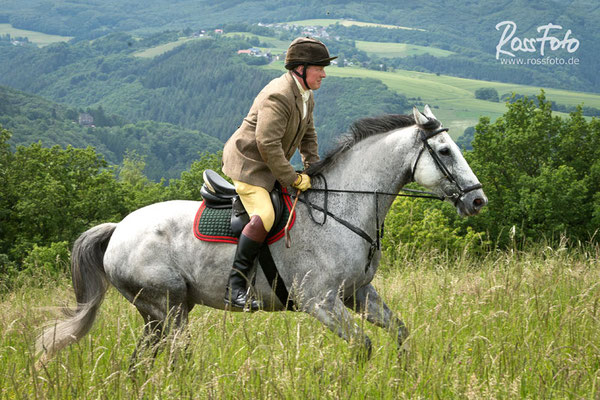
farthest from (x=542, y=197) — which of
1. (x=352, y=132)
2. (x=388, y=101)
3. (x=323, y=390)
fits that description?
(x=388, y=101)

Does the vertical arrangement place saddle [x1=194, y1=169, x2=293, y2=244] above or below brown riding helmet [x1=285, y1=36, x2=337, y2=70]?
below

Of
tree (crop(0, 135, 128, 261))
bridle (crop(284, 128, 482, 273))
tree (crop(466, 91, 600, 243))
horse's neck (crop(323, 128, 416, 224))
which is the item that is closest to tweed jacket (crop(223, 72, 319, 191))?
bridle (crop(284, 128, 482, 273))

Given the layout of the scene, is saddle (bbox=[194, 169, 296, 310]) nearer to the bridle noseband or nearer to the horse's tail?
the horse's tail

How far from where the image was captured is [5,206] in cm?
3841

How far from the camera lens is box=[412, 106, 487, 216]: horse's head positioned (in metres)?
5.00

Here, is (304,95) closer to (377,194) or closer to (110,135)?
(377,194)

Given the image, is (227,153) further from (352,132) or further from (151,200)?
(151,200)

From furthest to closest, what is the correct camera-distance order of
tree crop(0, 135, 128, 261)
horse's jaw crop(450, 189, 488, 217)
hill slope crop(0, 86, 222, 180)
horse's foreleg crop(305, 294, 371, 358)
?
hill slope crop(0, 86, 222, 180) < tree crop(0, 135, 128, 261) < horse's jaw crop(450, 189, 488, 217) < horse's foreleg crop(305, 294, 371, 358)

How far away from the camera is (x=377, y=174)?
209 inches

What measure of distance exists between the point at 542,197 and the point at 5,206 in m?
32.4

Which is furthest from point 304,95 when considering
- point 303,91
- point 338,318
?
point 338,318

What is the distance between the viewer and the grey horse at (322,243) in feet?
16.6

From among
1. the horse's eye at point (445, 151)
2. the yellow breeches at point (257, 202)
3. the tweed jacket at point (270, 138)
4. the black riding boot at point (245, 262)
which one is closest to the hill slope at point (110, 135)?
the tweed jacket at point (270, 138)

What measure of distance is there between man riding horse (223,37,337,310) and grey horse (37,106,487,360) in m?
0.20
